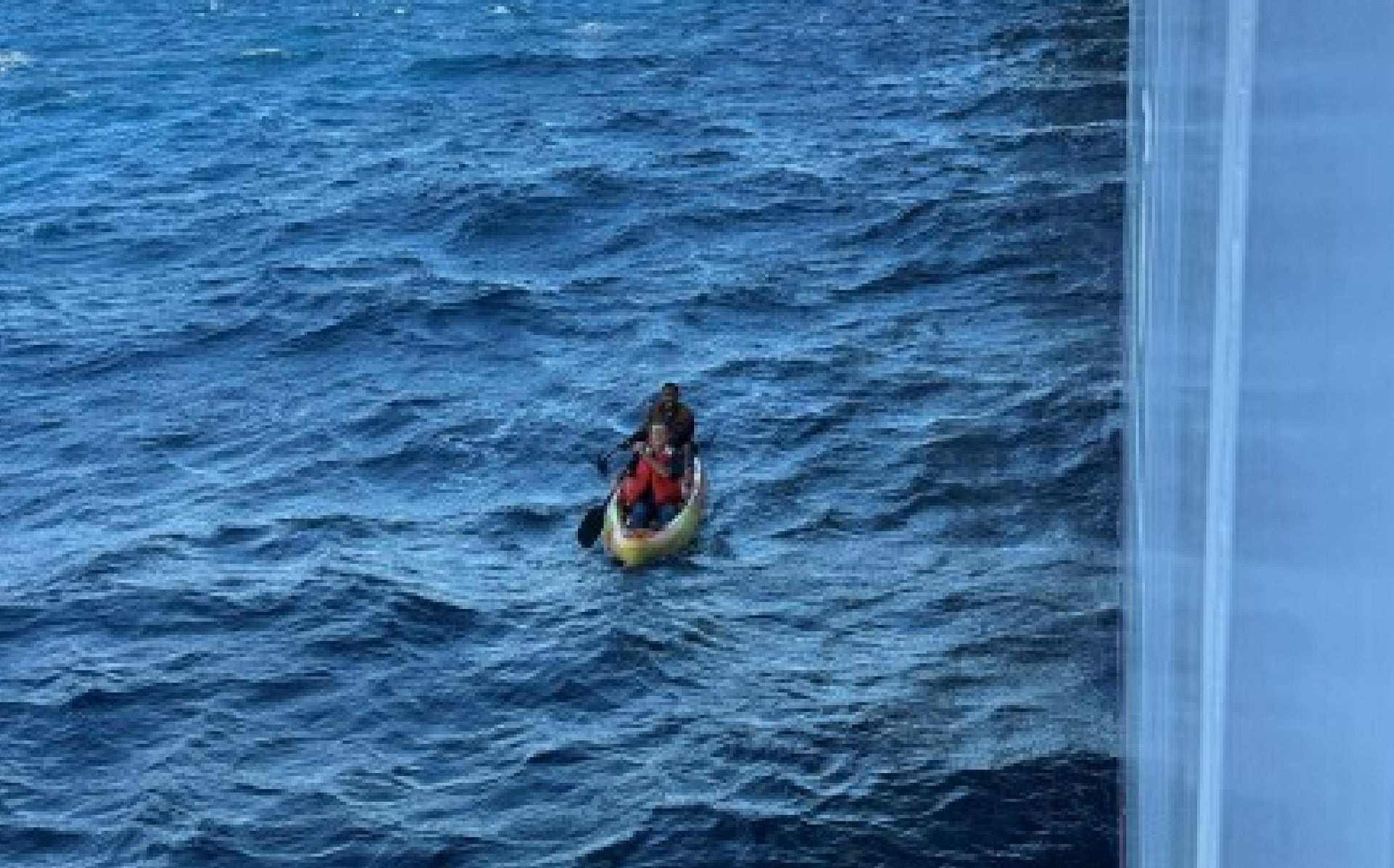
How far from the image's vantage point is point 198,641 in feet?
86.1

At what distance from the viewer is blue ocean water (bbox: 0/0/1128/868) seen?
21.6m

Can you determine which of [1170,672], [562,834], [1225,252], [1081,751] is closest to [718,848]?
[562,834]

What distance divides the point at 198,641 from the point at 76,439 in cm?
873

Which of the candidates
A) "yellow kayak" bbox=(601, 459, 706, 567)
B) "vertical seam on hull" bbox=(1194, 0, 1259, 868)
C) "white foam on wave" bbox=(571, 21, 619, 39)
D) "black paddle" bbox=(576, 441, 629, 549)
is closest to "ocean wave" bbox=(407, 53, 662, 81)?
"white foam on wave" bbox=(571, 21, 619, 39)

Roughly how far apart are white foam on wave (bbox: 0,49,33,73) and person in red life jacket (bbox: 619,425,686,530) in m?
40.9

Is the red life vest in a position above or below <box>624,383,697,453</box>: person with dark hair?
below

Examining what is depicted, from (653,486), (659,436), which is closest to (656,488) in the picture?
(653,486)

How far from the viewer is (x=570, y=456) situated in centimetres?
3077

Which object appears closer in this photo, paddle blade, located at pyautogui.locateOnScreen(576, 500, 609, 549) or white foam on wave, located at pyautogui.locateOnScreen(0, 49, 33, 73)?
paddle blade, located at pyautogui.locateOnScreen(576, 500, 609, 549)

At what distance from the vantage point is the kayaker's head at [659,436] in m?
26.9

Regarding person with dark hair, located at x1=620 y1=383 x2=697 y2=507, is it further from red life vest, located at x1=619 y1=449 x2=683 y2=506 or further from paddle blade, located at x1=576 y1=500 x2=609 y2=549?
paddle blade, located at x1=576 y1=500 x2=609 y2=549

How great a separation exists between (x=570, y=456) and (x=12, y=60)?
39.1 m

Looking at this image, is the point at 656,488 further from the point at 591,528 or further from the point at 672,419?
the point at 591,528

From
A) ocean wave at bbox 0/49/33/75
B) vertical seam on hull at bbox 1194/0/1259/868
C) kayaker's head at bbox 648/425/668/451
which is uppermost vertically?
vertical seam on hull at bbox 1194/0/1259/868
